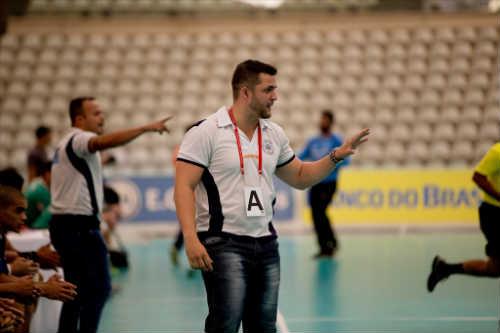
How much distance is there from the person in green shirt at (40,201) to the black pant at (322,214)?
5.11 meters

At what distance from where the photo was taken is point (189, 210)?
4.34 m

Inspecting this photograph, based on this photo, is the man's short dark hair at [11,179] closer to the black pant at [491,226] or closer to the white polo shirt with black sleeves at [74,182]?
the white polo shirt with black sleeves at [74,182]

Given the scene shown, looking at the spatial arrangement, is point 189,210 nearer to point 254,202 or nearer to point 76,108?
point 254,202

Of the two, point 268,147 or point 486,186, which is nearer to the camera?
point 268,147

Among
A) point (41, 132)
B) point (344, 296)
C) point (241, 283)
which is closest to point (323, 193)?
point (344, 296)

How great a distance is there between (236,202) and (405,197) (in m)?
12.9

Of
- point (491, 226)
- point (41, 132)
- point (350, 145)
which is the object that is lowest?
point (491, 226)

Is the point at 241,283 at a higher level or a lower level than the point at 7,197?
lower

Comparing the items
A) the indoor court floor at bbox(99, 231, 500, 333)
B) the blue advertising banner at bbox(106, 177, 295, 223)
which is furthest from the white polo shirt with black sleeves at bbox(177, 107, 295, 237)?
the blue advertising banner at bbox(106, 177, 295, 223)

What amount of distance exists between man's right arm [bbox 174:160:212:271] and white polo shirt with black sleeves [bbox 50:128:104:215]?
5.81ft

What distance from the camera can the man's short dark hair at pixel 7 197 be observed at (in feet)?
16.0

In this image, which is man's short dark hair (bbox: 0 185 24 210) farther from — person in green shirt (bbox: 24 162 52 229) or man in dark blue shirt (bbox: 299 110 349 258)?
man in dark blue shirt (bbox: 299 110 349 258)

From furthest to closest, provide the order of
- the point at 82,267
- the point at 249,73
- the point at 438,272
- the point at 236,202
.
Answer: the point at 438,272 → the point at 82,267 → the point at 249,73 → the point at 236,202

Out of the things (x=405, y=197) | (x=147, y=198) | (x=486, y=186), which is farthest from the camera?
(x=405, y=197)
